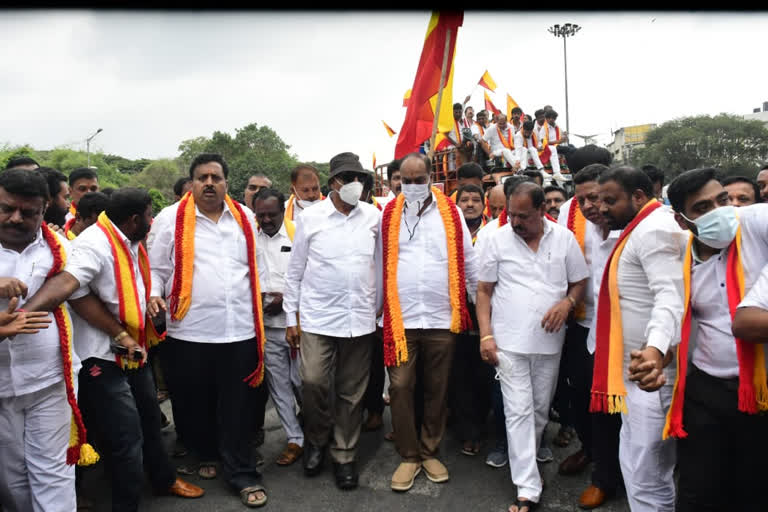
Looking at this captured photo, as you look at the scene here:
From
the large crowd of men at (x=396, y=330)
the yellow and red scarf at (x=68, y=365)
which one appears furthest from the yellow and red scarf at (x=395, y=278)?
the yellow and red scarf at (x=68, y=365)

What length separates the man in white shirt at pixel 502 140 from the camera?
10297mm

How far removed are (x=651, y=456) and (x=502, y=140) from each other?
8.46 metres

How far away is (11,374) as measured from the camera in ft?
8.41

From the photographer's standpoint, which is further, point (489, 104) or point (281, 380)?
point (489, 104)

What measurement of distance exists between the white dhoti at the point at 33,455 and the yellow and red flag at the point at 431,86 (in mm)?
3646

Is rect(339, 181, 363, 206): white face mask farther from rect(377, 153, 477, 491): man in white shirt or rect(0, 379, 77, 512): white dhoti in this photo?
rect(0, 379, 77, 512): white dhoti

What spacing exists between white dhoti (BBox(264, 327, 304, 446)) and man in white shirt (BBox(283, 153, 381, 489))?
0.31 meters

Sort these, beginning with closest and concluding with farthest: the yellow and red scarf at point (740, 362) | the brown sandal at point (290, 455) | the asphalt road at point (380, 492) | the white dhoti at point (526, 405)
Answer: the yellow and red scarf at point (740, 362), the white dhoti at point (526, 405), the asphalt road at point (380, 492), the brown sandal at point (290, 455)

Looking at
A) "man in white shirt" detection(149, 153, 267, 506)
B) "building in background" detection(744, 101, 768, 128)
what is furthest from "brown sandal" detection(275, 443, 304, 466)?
"building in background" detection(744, 101, 768, 128)

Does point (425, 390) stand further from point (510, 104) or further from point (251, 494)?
point (510, 104)

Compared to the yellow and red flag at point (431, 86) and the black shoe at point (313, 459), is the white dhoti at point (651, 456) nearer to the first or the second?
the black shoe at point (313, 459)

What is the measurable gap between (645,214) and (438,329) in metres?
1.56

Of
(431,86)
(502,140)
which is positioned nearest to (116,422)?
(431,86)

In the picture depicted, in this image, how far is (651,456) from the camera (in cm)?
270
